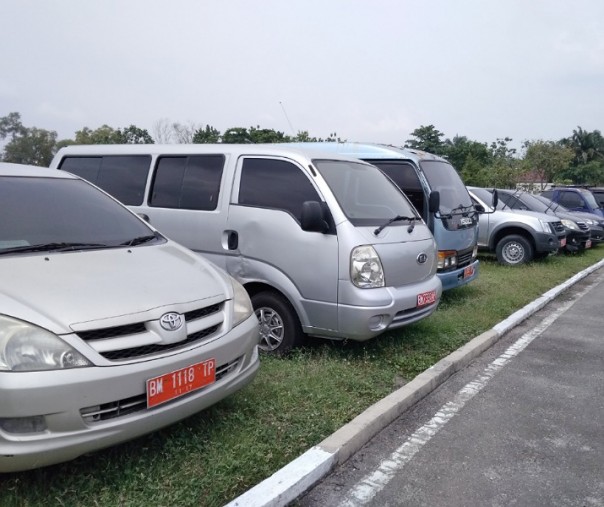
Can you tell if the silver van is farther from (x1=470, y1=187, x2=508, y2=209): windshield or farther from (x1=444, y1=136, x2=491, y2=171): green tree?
(x1=444, y1=136, x2=491, y2=171): green tree

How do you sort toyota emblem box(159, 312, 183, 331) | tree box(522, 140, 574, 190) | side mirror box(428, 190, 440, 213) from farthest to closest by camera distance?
tree box(522, 140, 574, 190) < side mirror box(428, 190, 440, 213) < toyota emblem box(159, 312, 183, 331)

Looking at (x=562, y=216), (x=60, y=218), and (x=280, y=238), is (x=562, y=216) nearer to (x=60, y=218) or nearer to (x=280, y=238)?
(x=280, y=238)

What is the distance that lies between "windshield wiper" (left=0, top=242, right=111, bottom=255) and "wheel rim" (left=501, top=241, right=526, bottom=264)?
971cm

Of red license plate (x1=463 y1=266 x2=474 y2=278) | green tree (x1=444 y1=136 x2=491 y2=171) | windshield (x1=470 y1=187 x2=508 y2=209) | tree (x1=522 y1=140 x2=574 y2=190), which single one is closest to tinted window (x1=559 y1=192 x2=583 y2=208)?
windshield (x1=470 y1=187 x2=508 y2=209)

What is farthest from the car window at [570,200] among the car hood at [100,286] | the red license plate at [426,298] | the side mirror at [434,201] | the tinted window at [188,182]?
the car hood at [100,286]

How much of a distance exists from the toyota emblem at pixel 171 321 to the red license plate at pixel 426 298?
2596 millimetres

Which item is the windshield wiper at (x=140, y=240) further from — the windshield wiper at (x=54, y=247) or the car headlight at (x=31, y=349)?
the car headlight at (x=31, y=349)

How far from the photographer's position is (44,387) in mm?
2340

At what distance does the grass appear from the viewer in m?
2.64

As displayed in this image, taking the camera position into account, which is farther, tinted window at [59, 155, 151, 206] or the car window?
the car window

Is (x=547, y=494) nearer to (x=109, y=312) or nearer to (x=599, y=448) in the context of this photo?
(x=599, y=448)

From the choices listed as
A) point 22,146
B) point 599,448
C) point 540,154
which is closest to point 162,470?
point 599,448

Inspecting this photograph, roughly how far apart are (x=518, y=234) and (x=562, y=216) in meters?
2.86

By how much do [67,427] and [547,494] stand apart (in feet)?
8.18
